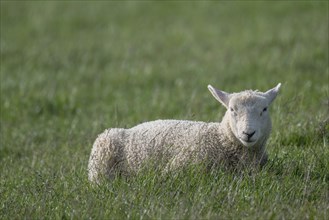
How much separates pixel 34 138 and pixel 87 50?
22.7ft

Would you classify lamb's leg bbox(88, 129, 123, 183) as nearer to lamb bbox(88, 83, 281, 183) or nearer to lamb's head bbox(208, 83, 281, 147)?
lamb bbox(88, 83, 281, 183)

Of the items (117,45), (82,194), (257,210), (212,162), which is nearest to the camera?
(257,210)

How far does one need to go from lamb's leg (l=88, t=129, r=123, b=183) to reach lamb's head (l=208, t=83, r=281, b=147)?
4.06 feet

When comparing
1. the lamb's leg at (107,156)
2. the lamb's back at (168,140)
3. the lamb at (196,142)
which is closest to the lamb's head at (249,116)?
the lamb at (196,142)

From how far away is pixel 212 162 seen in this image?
7.50m

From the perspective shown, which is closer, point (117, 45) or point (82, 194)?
point (82, 194)

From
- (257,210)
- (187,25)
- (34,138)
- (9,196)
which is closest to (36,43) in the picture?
(187,25)

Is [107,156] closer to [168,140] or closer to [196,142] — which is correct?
[168,140]

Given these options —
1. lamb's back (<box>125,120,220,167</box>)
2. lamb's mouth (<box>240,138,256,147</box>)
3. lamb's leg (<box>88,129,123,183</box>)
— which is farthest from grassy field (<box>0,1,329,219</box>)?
lamb's back (<box>125,120,220,167</box>)

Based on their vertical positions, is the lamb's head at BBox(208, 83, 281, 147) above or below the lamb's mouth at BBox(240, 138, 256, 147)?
above

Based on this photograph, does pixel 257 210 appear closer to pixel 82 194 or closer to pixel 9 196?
pixel 82 194

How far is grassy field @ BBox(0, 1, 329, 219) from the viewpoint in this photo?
6676 mm

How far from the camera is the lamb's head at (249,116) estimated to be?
23.4 feet

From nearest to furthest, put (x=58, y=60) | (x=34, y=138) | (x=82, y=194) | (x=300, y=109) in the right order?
(x=82, y=194) → (x=300, y=109) → (x=34, y=138) → (x=58, y=60)
